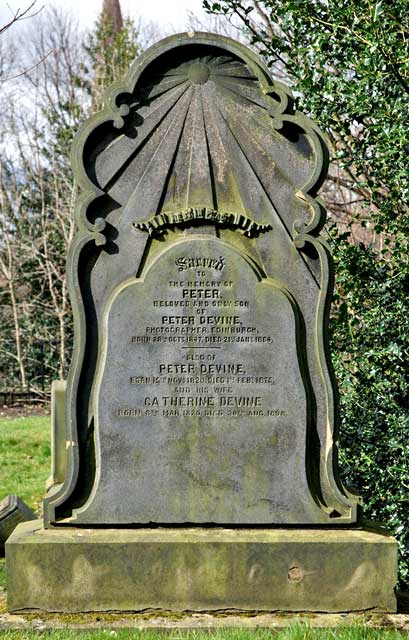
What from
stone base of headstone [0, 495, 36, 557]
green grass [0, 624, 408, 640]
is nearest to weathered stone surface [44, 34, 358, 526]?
green grass [0, 624, 408, 640]

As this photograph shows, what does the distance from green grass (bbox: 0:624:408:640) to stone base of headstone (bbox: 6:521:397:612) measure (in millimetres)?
253

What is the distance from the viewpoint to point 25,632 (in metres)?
4.58

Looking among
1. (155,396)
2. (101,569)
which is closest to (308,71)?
(155,396)

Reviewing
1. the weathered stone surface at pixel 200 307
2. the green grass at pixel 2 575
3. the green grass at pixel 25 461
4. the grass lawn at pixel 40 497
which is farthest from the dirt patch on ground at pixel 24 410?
the weathered stone surface at pixel 200 307

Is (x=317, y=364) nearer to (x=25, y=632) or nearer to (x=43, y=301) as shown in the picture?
(x=25, y=632)

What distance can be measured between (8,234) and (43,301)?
6.34 feet

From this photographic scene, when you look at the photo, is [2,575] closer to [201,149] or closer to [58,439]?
[58,439]

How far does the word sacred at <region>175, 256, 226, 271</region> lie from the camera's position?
5.07 m

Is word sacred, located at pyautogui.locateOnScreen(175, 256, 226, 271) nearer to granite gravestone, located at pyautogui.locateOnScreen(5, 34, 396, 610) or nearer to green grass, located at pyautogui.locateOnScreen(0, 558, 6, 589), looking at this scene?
granite gravestone, located at pyautogui.locateOnScreen(5, 34, 396, 610)

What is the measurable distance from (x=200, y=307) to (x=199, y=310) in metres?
0.02

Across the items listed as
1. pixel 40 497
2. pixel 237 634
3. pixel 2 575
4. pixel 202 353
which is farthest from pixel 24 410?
pixel 237 634

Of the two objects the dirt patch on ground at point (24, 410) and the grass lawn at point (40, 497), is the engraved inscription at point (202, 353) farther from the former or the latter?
the dirt patch on ground at point (24, 410)

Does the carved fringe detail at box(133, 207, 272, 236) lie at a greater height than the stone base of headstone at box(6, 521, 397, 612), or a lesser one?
greater

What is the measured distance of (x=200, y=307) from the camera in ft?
16.7
